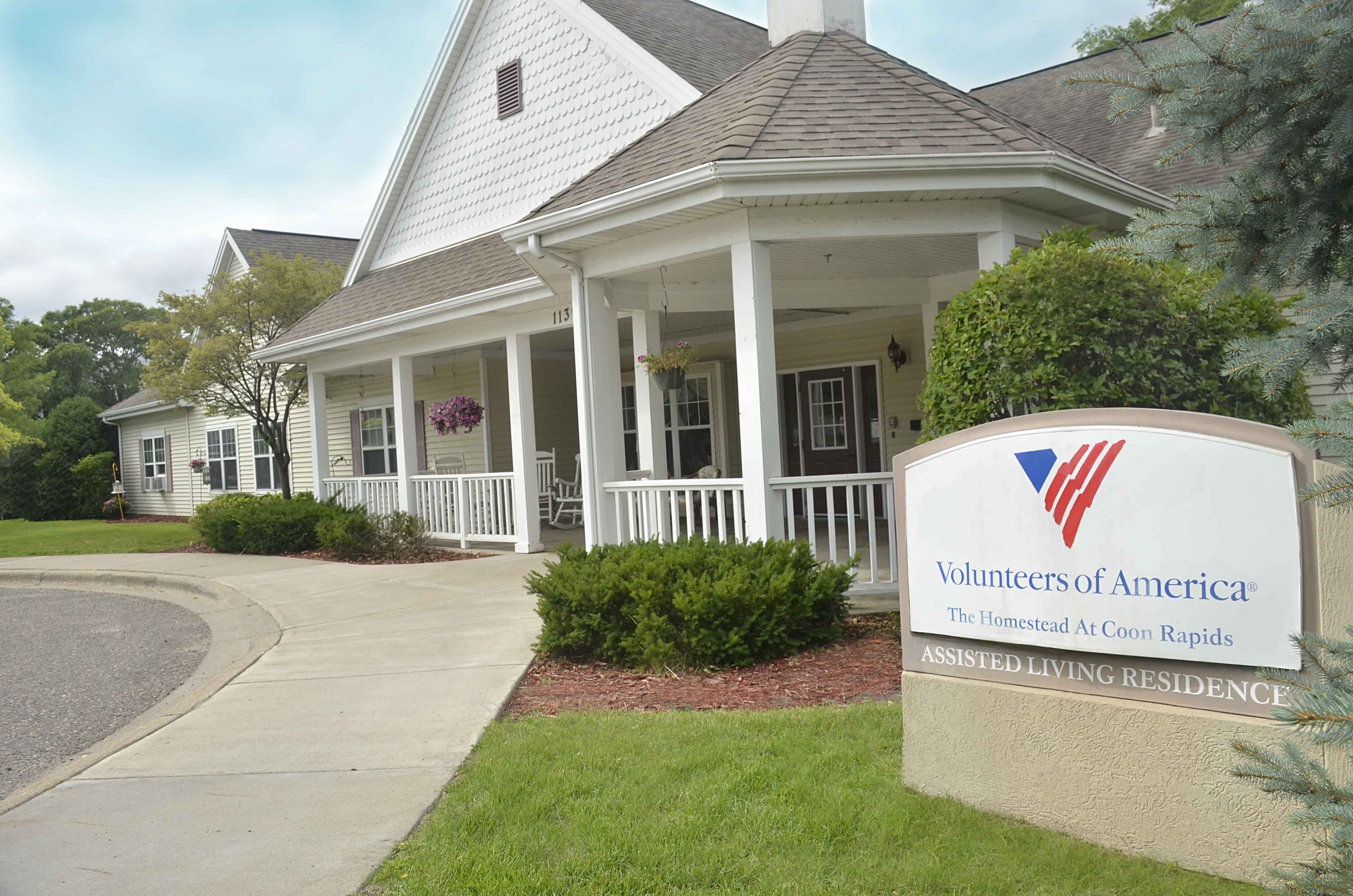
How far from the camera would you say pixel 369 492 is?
14367mm

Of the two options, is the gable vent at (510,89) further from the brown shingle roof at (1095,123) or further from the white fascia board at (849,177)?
the white fascia board at (849,177)

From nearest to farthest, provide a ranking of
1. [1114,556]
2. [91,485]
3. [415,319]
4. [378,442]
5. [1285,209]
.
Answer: [1285,209]
[1114,556]
[415,319]
[378,442]
[91,485]

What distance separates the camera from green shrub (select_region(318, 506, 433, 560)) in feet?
40.3

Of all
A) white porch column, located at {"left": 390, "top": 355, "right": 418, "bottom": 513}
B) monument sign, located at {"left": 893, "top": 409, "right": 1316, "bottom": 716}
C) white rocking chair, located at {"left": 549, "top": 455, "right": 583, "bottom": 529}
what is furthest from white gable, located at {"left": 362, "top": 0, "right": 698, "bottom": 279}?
monument sign, located at {"left": 893, "top": 409, "right": 1316, "bottom": 716}

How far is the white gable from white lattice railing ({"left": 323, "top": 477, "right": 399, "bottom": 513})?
372cm

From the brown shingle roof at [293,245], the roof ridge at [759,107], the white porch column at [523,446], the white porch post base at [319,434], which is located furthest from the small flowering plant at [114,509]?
the roof ridge at [759,107]

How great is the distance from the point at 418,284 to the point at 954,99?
8.30 metres

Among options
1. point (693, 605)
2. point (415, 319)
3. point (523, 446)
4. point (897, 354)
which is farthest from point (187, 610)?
point (897, 354)

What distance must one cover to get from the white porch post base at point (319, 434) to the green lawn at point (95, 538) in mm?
3093

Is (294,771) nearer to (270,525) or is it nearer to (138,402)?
(270,525)

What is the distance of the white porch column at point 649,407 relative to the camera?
959 cm

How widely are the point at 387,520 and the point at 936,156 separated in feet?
29.0

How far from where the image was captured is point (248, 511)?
1420 cm

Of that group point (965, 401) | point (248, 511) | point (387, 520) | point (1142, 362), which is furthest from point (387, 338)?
point (1142, 362)
